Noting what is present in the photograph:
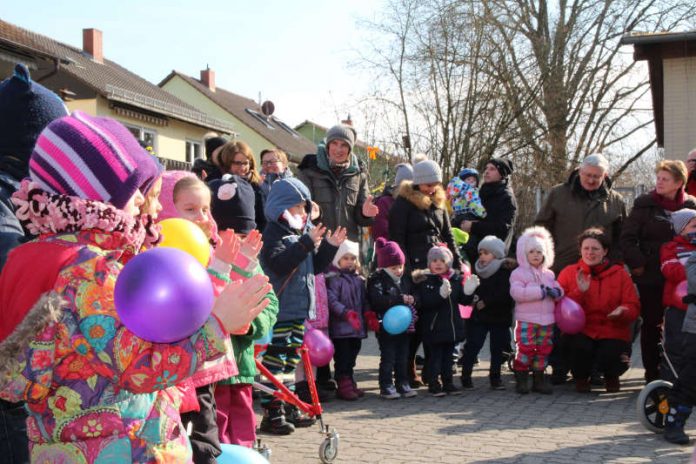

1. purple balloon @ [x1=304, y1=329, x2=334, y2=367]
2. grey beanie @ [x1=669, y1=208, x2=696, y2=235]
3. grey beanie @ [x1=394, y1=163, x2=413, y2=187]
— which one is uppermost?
grey beanie @ [x1=394, y1=163, x2=413, y2=187]

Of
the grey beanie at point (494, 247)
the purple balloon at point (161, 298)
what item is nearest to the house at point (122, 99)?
the grey beanie at point (494, 247)

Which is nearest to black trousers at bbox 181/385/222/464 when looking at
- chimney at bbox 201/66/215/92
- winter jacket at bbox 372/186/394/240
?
winter jacket at bbox 372/186/394/240

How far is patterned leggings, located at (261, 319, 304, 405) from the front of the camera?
20.9 ft

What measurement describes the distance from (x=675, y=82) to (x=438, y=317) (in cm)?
Answer: 974

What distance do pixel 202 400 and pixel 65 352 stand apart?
6.11 ft

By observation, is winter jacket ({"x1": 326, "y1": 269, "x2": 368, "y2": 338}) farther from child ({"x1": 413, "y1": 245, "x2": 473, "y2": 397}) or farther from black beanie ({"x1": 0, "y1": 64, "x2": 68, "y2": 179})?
black beanie ({"x1": 0, "y1": 64, "x2": 68, "y2": 179})

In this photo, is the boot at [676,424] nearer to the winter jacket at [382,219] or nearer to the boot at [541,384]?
the boot at [541,384]

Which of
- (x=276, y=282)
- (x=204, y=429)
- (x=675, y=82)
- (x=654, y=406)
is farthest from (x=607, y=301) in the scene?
(x=675, y=82)

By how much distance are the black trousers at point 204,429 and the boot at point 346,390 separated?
3727mm

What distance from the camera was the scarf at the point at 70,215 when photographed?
2.43 m

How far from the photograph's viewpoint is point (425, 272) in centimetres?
824

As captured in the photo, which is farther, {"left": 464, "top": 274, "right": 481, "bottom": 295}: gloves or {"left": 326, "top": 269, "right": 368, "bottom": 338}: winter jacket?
{"left": 464, "top": 274, "right": 481, "bottom": 295}: gloves

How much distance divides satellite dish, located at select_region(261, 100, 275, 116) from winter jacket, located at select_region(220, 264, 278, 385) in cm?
4898

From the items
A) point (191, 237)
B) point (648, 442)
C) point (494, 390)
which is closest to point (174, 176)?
point (191, 237)
